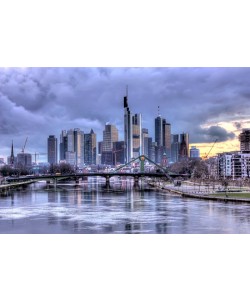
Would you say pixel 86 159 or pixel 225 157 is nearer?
pixel 86 159

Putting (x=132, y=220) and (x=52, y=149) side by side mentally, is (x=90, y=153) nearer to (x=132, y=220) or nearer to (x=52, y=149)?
(x=52, y=149)

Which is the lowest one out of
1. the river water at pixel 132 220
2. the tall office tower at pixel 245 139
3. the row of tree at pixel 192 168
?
the river water at pixel 132 220

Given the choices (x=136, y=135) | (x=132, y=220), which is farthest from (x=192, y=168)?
(x=132, y=220)

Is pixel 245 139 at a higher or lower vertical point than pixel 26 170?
higher

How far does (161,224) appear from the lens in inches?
304

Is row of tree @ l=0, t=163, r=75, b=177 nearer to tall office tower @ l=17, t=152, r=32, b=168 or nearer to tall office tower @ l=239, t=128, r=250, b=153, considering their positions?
tall office tower @ l=17, t=152, r=32, b=168

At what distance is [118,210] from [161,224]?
105 inches

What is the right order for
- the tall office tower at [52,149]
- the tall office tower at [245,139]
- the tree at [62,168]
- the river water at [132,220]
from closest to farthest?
the river water at [132,220] < the tall office tower at [52,149] < the tree at [62,168] < the tall office tower at [245,139]

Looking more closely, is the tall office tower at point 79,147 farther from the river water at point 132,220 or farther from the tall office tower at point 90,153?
the river water at point 132,220

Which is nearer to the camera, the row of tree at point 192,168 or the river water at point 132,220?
the river water at point 132,220

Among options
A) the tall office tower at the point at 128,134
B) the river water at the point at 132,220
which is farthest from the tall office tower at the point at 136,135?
the river water at the point at 132,220

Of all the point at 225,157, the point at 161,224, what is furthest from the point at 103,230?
the point at 225,157
